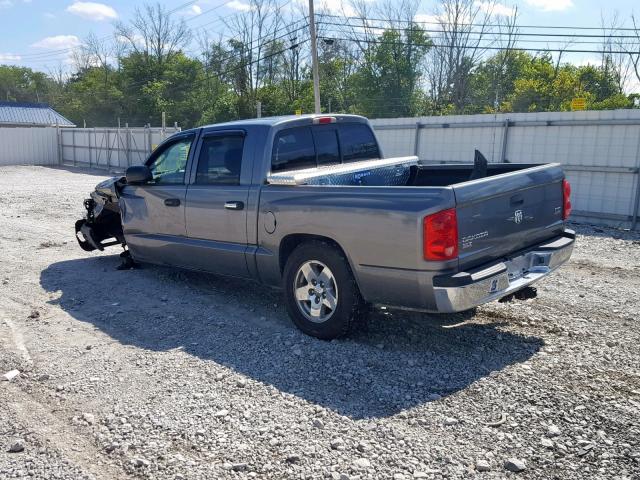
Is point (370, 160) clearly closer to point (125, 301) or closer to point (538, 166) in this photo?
point (538, 166)

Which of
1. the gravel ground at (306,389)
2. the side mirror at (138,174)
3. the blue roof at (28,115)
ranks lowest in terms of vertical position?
the gravel ground at (306,389)

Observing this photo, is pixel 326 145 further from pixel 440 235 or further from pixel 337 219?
pixel 440 235

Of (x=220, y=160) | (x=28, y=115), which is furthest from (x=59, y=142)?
(x=220, y=160)

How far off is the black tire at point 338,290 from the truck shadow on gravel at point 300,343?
12 centimetres

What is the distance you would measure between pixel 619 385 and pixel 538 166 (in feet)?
6.83

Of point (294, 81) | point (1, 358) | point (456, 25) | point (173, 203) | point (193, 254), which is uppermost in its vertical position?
point (456, 25)

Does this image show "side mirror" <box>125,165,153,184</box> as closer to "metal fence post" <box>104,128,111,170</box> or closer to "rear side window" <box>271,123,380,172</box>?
"rear side window" <box>271,123,380,172</box>

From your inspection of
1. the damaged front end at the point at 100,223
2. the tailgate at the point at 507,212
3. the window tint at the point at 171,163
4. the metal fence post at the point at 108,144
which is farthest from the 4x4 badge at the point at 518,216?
the metal fence post at the point at 108,144

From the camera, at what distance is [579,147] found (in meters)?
12.6

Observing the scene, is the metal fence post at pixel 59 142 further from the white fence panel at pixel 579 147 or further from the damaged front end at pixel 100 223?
the damaged front end at pixel 100 223

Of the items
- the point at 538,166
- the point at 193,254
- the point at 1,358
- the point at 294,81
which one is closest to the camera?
the point at 1,358

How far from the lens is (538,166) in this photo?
569cm

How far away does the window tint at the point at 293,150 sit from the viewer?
6.10 metres

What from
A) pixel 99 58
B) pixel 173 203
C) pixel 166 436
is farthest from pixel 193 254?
pixel 99 58
